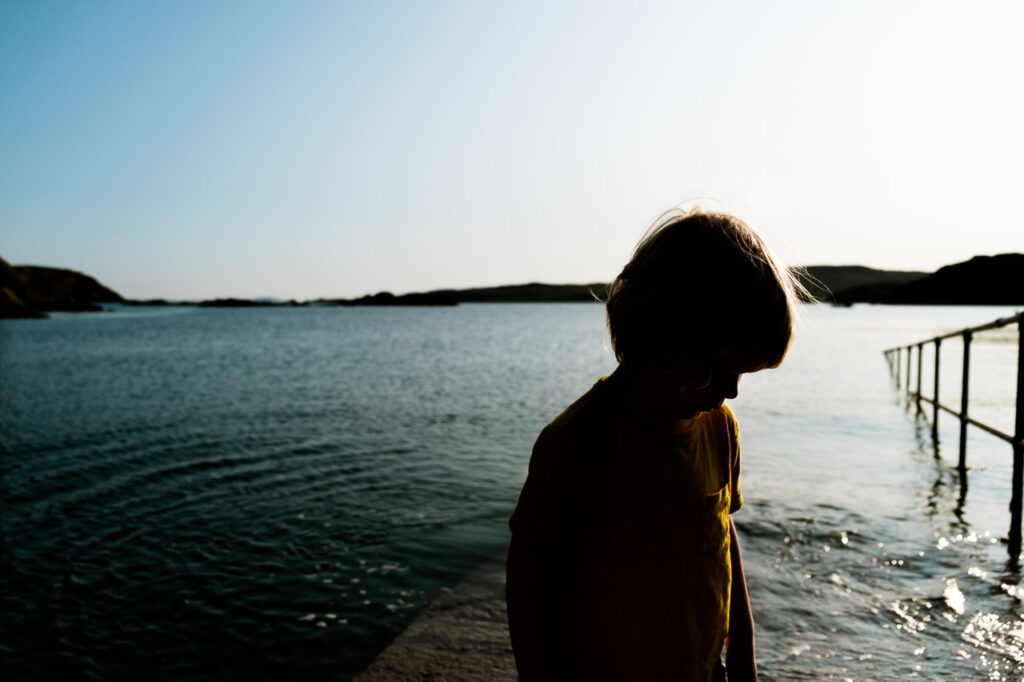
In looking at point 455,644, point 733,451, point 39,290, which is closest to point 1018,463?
point 455,644

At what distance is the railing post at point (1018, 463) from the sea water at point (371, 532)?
305mm

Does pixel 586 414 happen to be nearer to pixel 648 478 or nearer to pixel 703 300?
pixel 648 478

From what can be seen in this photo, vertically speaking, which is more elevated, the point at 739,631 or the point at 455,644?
the point at 739,631

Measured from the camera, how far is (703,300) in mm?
1320

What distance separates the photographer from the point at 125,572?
5.99m

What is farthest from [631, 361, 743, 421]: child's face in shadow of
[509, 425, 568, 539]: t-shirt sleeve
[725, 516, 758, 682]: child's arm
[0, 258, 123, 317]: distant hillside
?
[0, 258, 123, 317]: distant hillside

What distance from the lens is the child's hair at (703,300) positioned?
1.33 meters

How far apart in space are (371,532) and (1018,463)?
5914mm

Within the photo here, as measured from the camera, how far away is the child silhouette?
1.33m

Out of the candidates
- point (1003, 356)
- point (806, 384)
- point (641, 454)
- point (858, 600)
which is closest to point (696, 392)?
point (641, 454)

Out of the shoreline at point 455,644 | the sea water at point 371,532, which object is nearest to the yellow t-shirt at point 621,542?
the sea water at point 371,532

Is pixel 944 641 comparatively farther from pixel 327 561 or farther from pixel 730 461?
pixel 327 561

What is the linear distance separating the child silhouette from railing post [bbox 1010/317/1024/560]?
469cm

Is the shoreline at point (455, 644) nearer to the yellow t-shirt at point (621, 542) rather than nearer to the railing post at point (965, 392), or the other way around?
the yellow t-shirt at point (621, 542)
